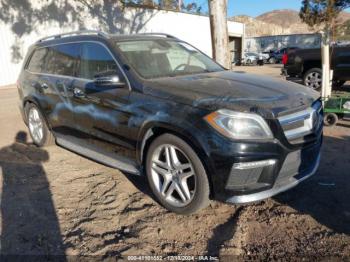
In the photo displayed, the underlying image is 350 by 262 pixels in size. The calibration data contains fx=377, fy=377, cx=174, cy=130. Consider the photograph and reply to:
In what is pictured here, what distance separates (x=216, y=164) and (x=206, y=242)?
2.25 feet

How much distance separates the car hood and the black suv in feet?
0.03

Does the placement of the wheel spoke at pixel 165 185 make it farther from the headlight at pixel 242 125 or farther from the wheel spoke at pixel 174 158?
the headlight at pixel 242 125

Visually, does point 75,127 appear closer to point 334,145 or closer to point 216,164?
point 216,164

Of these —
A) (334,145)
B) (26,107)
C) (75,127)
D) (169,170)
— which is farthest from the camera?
(26,107)

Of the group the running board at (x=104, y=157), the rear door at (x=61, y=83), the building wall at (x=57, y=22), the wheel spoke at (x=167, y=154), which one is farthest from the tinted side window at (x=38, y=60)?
the building wall at (x=57, y=22)

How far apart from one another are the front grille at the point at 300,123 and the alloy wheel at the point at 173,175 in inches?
36.6

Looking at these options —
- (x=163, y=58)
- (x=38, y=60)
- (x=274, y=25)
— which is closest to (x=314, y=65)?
(x=163, y=58)

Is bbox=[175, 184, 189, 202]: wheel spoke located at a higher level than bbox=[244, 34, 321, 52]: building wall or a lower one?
lower

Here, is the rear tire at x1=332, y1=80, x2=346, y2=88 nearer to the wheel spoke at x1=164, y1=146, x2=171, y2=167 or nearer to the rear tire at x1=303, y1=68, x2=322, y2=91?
the rear tire at x1=303, y1=68, x2=322, y2=91


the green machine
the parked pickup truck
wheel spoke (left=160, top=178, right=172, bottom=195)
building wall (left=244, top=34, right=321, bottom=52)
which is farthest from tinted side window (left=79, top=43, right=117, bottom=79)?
building wall (left=244, top=34, right=321, bottom=52)

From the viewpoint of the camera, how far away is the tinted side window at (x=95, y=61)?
4414mm

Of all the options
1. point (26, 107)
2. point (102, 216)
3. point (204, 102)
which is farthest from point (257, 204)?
point (26, 107)

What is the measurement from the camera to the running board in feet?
13.7

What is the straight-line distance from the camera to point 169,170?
3738 millimetres
